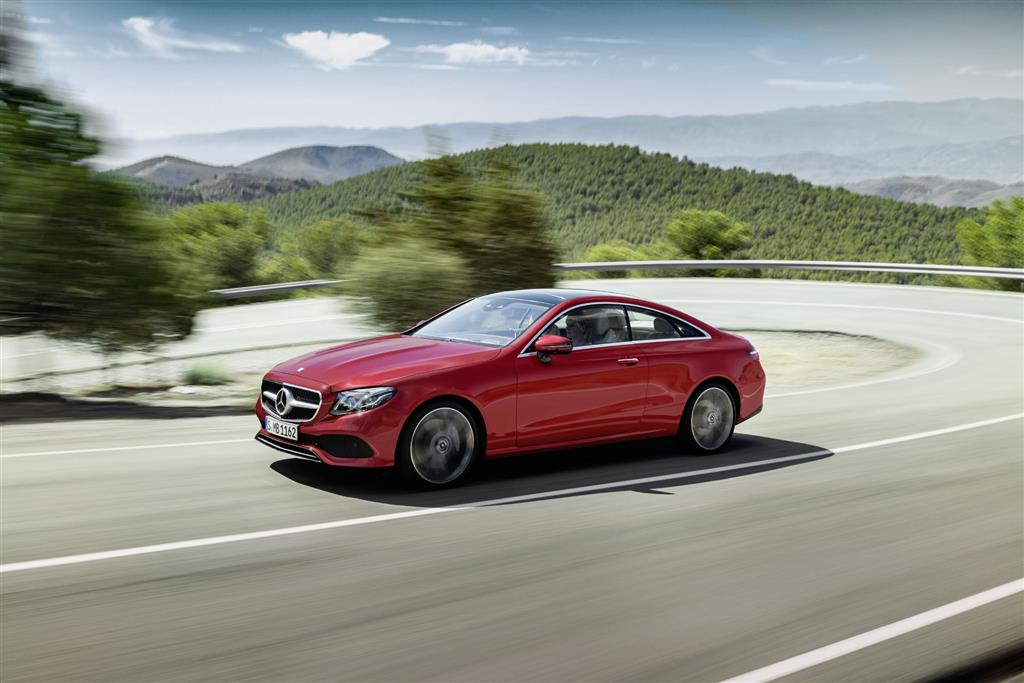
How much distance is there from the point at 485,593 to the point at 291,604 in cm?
101

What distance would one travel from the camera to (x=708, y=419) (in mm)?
9453

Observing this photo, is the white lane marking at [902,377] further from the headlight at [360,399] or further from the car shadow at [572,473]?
the headlight at [360,399]

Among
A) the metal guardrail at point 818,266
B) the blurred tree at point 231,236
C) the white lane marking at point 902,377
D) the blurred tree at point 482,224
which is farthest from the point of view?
the blurred tree at point 231,236

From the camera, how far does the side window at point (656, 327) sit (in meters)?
9.06

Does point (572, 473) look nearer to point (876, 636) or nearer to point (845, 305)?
point (876, 636)

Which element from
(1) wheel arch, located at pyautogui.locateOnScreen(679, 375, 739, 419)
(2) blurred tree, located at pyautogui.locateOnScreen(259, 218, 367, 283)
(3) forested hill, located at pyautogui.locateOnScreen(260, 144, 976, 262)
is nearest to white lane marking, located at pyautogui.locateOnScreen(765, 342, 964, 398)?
(1) wheel arch, located at pyautogui.locateOnScreen(679, 375, 739, 419)

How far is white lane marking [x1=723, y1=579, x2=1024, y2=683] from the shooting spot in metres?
4.58

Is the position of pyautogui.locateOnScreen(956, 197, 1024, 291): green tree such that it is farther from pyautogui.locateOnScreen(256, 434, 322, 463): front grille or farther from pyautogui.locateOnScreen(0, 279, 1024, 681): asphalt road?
pyautogui.locateOnScreen(256, 434, 322, 463): front grille

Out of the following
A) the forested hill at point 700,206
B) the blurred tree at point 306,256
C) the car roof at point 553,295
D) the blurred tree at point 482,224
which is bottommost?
the blurred tree at point 306,256

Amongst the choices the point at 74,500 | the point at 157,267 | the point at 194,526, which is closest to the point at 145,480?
the point at 74,500

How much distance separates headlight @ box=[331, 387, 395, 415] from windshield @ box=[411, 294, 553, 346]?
1.22m

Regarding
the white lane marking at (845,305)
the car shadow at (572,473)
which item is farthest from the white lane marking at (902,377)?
the white lane marking at (845,305)

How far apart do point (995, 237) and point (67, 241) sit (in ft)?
229

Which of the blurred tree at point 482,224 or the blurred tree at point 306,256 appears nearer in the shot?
the blurred tree at point 482,224
